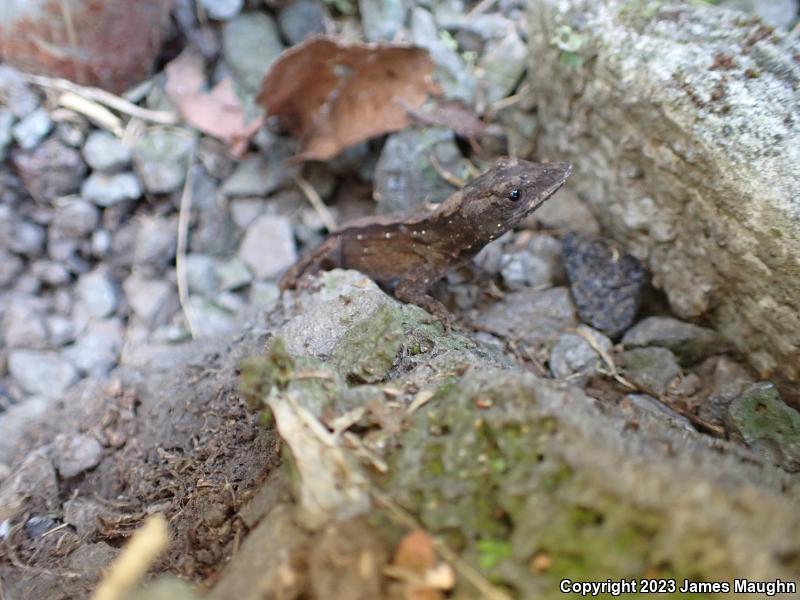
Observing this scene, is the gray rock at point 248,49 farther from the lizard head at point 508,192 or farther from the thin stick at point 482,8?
the lizard head at point 508,192

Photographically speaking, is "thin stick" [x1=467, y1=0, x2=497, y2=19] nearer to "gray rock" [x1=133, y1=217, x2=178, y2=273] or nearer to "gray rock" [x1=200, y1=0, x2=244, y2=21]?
"gray rock" [x1=200, y1=0, x2=244, y2=21]

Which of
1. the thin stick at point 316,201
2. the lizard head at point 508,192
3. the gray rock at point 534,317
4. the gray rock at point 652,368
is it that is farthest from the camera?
the thin stick at point 316,201

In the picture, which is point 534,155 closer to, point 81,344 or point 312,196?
point 312,196

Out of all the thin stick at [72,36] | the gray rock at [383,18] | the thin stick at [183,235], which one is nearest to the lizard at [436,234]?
the thin stick at [183,235]

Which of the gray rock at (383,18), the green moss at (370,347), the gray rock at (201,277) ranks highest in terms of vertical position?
the gray rock at (383,18)

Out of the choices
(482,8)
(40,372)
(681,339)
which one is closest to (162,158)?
(40,372)

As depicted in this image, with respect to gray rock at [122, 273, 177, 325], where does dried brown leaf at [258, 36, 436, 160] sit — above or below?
above

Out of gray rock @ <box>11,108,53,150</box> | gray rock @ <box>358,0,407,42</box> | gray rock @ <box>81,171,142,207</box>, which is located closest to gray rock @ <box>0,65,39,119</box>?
gray rock @ <box>11,108,53,150</box>
